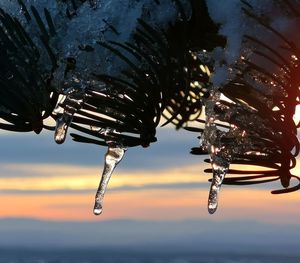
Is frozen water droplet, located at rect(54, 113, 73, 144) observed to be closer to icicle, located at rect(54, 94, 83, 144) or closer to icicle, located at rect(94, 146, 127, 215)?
icicle, located at rect(54, 94, 83, 144)

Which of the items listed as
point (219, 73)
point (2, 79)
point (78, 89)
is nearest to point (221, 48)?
point (219, 73)

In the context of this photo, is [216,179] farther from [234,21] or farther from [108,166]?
[234,21]

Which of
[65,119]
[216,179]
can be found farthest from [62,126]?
[216,179]

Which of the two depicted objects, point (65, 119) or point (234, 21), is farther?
point (65, 119)

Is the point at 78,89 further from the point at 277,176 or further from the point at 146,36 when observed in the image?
the point at 277,176

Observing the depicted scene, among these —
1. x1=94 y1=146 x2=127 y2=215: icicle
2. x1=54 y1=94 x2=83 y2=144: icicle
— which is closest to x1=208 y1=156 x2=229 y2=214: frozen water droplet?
x1=94 y1=146 x2=127 y2=215: icicle

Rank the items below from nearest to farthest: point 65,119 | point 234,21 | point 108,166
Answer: point 234,21 < point 65,119 < point 108,166

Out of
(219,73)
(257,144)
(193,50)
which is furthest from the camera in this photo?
(257,144)

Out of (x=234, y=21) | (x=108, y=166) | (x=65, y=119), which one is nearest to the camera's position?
(x=234, y=21)
